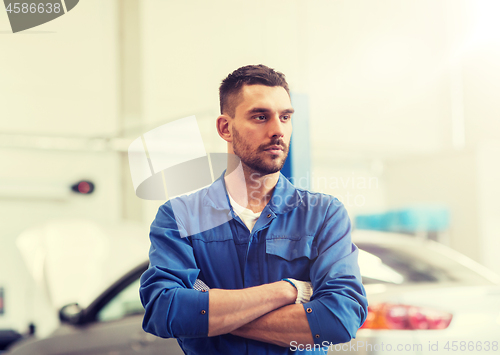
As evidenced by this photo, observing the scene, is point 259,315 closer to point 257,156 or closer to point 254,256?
point 254,256

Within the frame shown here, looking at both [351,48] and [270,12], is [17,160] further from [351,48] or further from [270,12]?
[351,48]

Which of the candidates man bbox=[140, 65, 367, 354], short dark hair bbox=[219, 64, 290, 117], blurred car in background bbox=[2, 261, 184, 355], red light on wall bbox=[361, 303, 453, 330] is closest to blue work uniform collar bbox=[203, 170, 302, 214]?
man bbox=[140, 65, 367, 354]

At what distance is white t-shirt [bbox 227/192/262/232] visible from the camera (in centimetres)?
Result: 114

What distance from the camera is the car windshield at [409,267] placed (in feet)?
4.83

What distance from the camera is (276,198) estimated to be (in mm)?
1148

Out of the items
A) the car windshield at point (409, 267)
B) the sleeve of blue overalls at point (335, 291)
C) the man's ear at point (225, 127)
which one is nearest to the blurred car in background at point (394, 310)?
the car windshield at point (409, 267)

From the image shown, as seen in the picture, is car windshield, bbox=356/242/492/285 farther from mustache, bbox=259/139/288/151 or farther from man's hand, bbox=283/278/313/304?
mustache, bbox=259/139/288/151

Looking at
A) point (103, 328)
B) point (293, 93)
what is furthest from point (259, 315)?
point (103, 328)

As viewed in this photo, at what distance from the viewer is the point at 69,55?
161 cm

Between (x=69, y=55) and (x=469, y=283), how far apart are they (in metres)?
1.73

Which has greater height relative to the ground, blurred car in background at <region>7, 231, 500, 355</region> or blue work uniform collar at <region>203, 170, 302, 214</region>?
blue work uniform collar at <region>203, 170, 302, 214</region>

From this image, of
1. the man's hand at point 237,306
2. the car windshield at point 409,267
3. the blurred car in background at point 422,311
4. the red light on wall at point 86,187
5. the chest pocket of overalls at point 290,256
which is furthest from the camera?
the red light on wall at point 86,187

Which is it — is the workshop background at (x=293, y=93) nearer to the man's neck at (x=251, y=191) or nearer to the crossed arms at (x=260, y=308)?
the man's neck at (x=251, y=191)

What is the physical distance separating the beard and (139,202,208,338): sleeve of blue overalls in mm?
249
